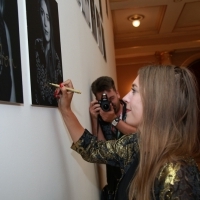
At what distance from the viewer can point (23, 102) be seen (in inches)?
30.0

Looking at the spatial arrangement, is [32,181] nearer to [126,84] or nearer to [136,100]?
[136,100]

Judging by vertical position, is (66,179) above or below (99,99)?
below

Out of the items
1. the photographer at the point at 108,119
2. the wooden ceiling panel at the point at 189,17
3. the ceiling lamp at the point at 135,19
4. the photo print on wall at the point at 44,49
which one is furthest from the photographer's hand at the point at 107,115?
the ceiling lamp at the point at 135,19

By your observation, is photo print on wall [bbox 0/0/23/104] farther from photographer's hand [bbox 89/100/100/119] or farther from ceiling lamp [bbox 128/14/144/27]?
ceiling lamp [bbox 128/14/144/27]

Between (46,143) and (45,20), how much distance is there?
0.39m

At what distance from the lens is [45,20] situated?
3.22 feet

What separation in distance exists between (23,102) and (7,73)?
0.11 meters

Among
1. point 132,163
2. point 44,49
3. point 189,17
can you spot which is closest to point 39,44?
point 44,49

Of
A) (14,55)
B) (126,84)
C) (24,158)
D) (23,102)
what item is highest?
(126,84)

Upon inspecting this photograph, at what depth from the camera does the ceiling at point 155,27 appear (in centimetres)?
504

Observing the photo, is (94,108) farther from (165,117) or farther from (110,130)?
(165,117)

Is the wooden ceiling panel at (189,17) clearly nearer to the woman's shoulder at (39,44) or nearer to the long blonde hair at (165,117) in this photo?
the long blonde hair at (165,117)

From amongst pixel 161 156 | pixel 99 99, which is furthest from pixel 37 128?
pixel 99 99

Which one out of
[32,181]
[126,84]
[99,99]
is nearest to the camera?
[32,181]
